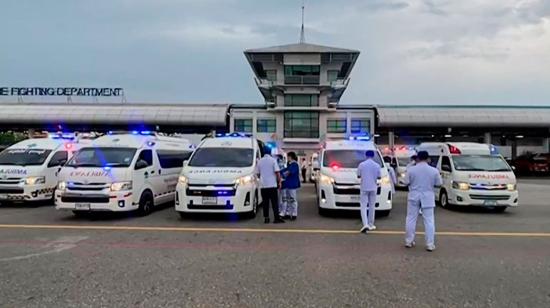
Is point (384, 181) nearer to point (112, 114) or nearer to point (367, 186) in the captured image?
point (367, 186)

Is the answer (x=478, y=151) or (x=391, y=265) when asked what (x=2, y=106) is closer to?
(x=478, y=151)

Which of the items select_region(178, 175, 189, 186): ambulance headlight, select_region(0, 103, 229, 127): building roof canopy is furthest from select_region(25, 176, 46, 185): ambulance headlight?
select_region(0, 103, 229, 127): building roof canopy

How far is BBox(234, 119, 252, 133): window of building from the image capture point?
185 feet

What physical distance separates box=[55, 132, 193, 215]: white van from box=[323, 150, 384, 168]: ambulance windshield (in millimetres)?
4920

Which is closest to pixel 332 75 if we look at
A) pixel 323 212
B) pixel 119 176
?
pixel 323 212

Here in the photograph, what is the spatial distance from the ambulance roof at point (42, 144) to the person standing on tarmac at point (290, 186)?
9.09 metres

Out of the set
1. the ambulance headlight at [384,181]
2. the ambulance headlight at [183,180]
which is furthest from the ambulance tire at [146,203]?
the ambulance headlight at [384,181]

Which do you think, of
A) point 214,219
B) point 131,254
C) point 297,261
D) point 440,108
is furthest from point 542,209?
point 440,108

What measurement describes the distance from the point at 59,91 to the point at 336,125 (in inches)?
1300

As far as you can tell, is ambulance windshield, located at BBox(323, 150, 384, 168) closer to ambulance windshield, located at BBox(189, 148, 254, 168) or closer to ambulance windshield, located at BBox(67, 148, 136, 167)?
ambulance windshield, located at BBox(189, 148, 254, 168)

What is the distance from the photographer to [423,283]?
6445 millimetres

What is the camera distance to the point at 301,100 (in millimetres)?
56562

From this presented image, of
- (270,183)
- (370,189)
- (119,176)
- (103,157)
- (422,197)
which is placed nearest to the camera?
(422,197)

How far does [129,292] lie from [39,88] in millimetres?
60454
